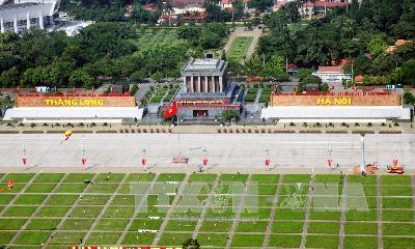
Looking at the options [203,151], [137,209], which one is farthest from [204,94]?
[137,209]

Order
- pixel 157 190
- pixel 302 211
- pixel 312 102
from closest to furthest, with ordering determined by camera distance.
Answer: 1. pixel 302 211
2. pixel 157 190
3. pixel 312 102

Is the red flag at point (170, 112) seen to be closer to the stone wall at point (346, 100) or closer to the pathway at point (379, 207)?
the stone wall at point (346, 100)

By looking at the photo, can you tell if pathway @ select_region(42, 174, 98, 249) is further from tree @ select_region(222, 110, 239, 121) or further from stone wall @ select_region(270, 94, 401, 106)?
stone wall @ select_region(270, 94, 401, 106)

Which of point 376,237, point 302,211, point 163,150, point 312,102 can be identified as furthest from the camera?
point 312,102

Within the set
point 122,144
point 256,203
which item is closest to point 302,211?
point 256,203

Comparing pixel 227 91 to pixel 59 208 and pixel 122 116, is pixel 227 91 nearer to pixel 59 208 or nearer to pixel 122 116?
pixel 122 116

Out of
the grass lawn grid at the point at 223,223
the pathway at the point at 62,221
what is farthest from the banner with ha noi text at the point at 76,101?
the grass lawn grid at the point at 223,223

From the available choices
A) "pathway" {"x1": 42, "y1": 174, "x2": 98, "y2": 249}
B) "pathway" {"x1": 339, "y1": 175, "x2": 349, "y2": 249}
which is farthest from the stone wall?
"pathway" {"x1": 42, "y1": 174, "x2": 98, "y2": 249}
